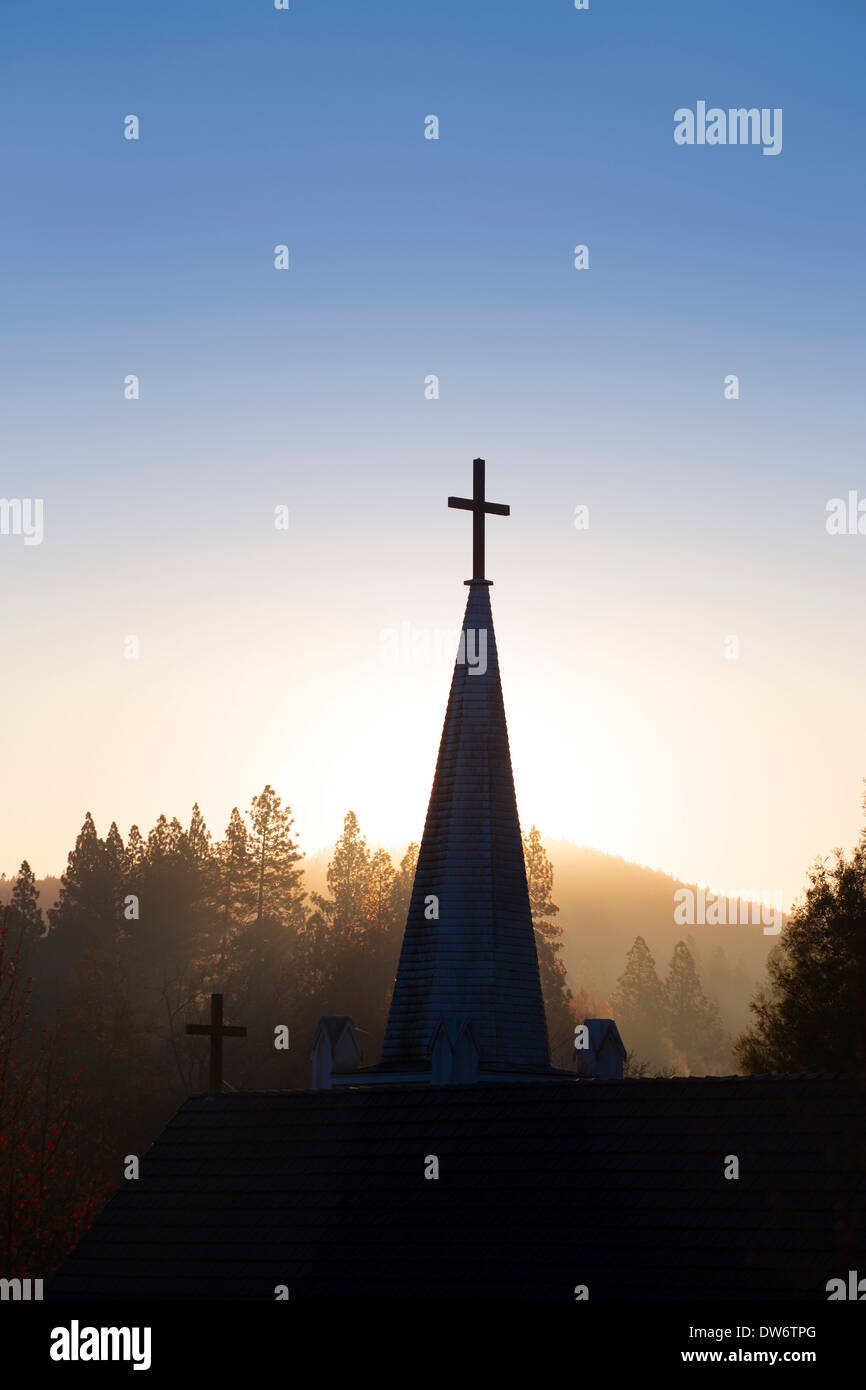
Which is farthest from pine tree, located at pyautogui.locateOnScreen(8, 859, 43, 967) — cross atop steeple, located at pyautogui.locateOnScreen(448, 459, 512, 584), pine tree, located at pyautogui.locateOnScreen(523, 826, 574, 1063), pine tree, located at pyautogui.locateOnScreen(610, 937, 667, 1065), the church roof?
the church roof

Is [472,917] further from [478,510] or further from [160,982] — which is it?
[160,982]

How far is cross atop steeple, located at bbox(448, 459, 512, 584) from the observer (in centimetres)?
2767

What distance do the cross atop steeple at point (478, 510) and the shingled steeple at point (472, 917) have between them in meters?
0.09

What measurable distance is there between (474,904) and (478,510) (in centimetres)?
707

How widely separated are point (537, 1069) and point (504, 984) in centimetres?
139

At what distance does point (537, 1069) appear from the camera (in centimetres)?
2509

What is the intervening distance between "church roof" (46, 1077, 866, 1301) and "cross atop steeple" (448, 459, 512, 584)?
9.78 metres

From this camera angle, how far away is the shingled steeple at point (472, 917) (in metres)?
25.0

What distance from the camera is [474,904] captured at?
1011 inches

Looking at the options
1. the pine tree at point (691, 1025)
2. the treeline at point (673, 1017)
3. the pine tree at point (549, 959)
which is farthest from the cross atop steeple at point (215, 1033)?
the pine tree at point (691, 1025)

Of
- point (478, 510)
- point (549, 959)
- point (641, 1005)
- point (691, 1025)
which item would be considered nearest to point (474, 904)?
point (478, 510)
